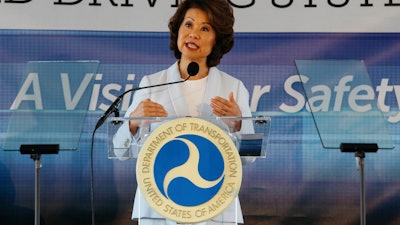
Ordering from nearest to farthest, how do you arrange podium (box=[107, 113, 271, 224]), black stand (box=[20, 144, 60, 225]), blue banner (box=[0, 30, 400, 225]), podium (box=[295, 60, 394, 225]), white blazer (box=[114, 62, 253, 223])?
1. podium (box=[107, 113, 271, 224])
2. black stand (box=[20, 144, 60, 225])
3. white blazer (box=[114, 62, 253, 223])
4. podium (box=[295, 60, 394, 225])
5. blue banner (box=[0, 30, 400, 225])

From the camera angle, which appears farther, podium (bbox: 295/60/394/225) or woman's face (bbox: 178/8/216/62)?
podium (bbox: 295/60/394/225)

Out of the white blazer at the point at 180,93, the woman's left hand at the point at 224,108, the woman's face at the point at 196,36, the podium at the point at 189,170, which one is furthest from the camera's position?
the woman's face at the point at 196,36

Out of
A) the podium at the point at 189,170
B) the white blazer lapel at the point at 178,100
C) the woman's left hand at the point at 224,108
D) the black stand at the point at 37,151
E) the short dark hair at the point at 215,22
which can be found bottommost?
the podium at the point at 189,170

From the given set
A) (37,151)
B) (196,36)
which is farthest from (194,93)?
(37,151)

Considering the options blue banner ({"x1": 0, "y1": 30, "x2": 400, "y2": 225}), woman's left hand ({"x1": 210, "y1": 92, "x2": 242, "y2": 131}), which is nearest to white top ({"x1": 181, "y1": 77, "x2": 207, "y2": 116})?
woman's left hand ({"x1": 210, "y1": 92, "x2": 242, "y2": 131})

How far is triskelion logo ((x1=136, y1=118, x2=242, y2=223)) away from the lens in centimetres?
314

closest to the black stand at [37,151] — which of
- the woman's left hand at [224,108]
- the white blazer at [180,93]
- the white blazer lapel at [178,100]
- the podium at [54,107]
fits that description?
the podium at [54,107]

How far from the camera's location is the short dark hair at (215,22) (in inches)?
174

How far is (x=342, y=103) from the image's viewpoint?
194 inches

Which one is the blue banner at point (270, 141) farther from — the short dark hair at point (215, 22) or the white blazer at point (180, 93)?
the white blazer at point (180, 93)

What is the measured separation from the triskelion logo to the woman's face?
131cm

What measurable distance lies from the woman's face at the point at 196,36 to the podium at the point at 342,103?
0.63 metres

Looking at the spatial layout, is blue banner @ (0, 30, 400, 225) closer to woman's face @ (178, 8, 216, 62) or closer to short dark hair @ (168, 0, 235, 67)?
short dark hair @ (168, 0, 235, 67)

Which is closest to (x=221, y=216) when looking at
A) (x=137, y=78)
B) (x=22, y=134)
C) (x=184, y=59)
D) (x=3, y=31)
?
(x=184, y=59)
